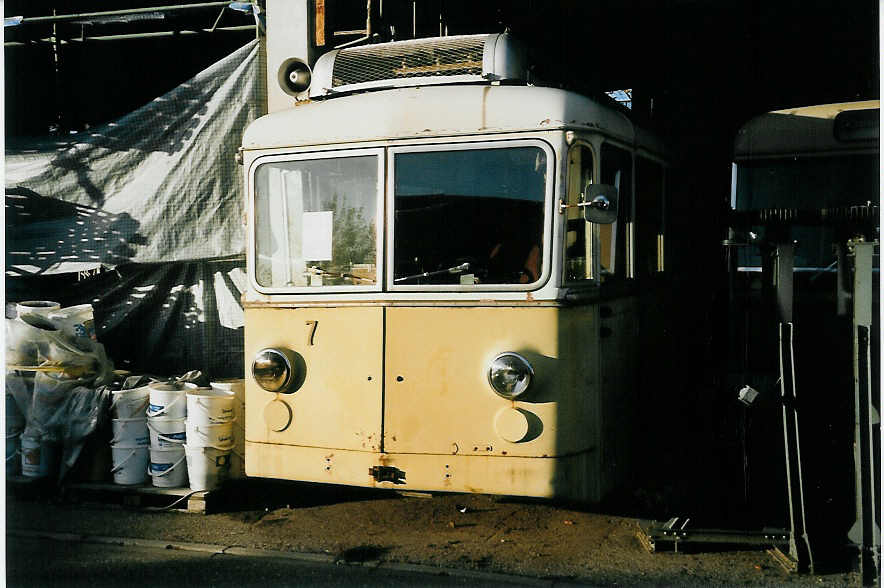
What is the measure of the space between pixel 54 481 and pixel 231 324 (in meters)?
1.65

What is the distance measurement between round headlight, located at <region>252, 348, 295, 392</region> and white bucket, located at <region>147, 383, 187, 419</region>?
1219 mm

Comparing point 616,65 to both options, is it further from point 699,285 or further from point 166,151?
point 166,151

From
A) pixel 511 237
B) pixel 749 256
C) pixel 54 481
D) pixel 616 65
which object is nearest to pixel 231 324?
pixel 54 481

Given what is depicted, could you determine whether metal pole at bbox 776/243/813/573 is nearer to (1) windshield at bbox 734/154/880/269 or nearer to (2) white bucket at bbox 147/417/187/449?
(1) windshield at bbox 734/154/880/269

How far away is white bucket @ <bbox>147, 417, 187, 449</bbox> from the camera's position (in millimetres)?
5699

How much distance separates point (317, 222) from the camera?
477 centimetres

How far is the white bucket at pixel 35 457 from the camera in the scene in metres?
5.95

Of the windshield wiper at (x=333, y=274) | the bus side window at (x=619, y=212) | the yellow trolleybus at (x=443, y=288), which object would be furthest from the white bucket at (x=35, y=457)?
the bus side window at (x=619, y=212)

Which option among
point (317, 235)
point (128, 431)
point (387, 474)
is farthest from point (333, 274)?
point (128, 431)

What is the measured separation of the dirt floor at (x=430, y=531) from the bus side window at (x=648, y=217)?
164 cm

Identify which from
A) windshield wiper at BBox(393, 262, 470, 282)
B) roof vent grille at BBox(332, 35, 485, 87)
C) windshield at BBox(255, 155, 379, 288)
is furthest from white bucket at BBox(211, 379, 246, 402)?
roof vent grille at BBox(332, 35, 485, 87)

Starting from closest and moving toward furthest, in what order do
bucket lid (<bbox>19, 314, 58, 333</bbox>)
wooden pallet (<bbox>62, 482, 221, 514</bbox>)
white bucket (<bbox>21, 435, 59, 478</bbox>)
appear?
1. wooden pallet (<bbox>62, 482, 221, 514</bbox>)
2. white bucket (<bbox>21, 435, 59, 478</bbox>)
3. bucket lid (<bbox>19, 314, 58, 333</bbox>)

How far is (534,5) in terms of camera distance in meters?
7.60

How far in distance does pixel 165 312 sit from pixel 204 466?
1599 mm
